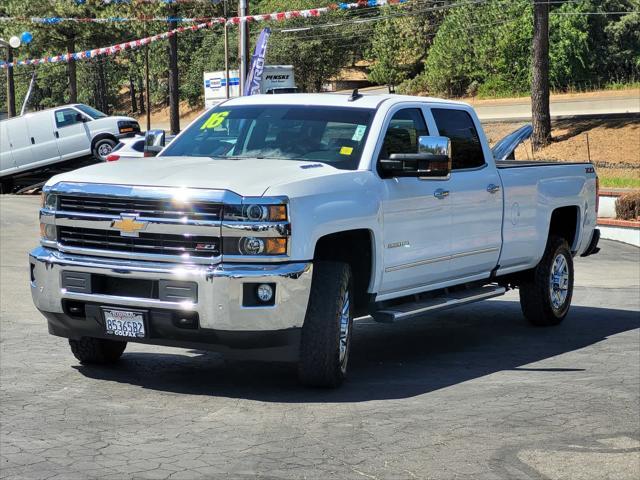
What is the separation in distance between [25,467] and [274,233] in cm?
223

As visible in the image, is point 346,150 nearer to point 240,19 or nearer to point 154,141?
point 154,141

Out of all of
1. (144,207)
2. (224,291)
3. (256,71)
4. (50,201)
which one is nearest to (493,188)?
(224,291)

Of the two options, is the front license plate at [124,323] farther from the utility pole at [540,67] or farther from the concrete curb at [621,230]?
the utility pole at [540,67]

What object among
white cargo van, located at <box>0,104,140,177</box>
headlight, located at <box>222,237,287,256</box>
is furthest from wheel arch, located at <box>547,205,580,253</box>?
white cargo van, located at <box>0,104,140,177</box>

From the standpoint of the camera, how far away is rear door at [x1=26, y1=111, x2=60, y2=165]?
1336 inches

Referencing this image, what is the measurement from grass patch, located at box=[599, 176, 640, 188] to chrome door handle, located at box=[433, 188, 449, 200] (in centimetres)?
2519

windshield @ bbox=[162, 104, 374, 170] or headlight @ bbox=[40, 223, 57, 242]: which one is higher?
windshield @ bbox=[162, 104, 374, 170]

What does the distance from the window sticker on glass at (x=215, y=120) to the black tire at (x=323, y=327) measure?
200 cm

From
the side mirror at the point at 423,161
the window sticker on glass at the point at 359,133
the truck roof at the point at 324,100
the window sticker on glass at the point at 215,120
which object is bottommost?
the side mirror at the point at 423,161

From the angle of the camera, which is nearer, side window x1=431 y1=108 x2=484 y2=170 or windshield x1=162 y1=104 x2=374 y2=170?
windshield x1=162 y1=104 x2=374 y2=170

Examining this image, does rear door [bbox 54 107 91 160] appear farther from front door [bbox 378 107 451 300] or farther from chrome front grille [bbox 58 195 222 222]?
chrome front grille [bbox 58 195 222 222]

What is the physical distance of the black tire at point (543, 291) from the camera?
11109mm

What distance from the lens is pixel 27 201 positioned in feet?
96.7

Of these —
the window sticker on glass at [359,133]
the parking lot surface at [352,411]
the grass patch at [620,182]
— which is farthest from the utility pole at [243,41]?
the window sticker on glass at [359,133]
